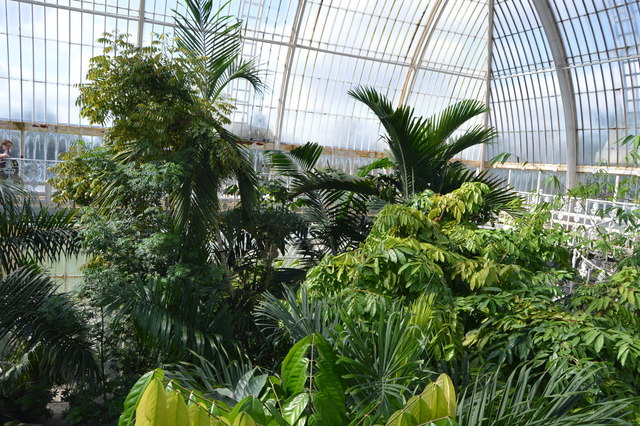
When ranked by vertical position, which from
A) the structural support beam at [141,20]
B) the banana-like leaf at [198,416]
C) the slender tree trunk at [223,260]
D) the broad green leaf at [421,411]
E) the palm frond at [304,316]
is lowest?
the slender tree trunk at [223,260]

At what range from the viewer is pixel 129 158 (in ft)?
21.2

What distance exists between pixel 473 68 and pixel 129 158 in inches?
658

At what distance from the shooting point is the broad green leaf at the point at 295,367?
290cm

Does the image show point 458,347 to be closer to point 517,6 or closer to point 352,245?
point 352,245

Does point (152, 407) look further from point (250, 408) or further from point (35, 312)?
point (35, 312)

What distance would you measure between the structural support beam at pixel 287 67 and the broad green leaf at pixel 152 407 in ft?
48.3

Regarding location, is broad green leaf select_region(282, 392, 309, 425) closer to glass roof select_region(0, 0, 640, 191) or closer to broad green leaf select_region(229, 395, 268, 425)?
broad green leaf select_region(229, 395, 268, 425)

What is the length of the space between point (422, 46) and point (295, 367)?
17.1 meters

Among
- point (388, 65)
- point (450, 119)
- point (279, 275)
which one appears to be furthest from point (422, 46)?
point (279, 275)

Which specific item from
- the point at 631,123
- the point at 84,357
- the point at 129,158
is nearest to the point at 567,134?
the point at 631,123

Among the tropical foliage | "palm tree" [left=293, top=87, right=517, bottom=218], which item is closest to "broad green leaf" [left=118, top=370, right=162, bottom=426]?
the tropical foliage

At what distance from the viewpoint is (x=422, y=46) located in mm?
18547

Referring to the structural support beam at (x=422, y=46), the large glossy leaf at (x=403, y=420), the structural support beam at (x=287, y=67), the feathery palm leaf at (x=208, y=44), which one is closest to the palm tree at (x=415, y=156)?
the feathery palm leaf at (x=208, y=44)

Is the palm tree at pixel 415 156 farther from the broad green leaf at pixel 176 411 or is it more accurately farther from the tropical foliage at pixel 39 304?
the broad green leaf at pixel 176 411
